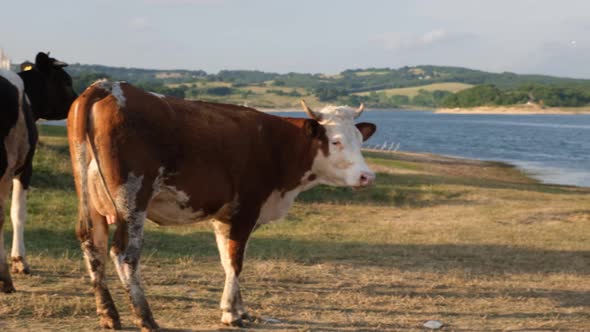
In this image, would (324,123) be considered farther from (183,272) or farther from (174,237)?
(174,237)

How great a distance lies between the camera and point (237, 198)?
851 cm

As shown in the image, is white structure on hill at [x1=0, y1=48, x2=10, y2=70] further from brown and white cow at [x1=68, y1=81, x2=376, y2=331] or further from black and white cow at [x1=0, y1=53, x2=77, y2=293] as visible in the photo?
brown and white cow at [x1=68, y1=81, x2=376, y2=331]

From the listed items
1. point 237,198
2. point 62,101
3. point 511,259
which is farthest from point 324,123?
point 511,259

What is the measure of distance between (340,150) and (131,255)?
2823 millimetres

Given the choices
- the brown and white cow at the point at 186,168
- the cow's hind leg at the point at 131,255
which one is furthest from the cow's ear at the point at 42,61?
the cow's hind leg at the point at 131,255

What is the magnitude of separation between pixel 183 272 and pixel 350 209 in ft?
34.4

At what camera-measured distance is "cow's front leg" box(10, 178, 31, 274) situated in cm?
1094

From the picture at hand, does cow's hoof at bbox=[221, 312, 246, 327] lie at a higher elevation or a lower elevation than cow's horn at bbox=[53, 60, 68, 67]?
lower

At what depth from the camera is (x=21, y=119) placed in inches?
384

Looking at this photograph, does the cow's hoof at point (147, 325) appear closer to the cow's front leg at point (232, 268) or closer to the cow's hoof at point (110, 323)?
the cow's hoof at point (110, 323)

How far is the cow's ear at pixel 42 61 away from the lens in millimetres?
11328

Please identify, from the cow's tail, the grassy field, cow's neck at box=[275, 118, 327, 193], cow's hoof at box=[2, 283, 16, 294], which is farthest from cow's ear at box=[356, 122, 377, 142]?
cow's hoof at box=[2, 283, 16, 294]

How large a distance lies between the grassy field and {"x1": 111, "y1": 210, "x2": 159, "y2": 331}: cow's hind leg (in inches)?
22.3

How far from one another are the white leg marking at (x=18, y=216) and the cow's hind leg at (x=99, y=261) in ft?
11.4
